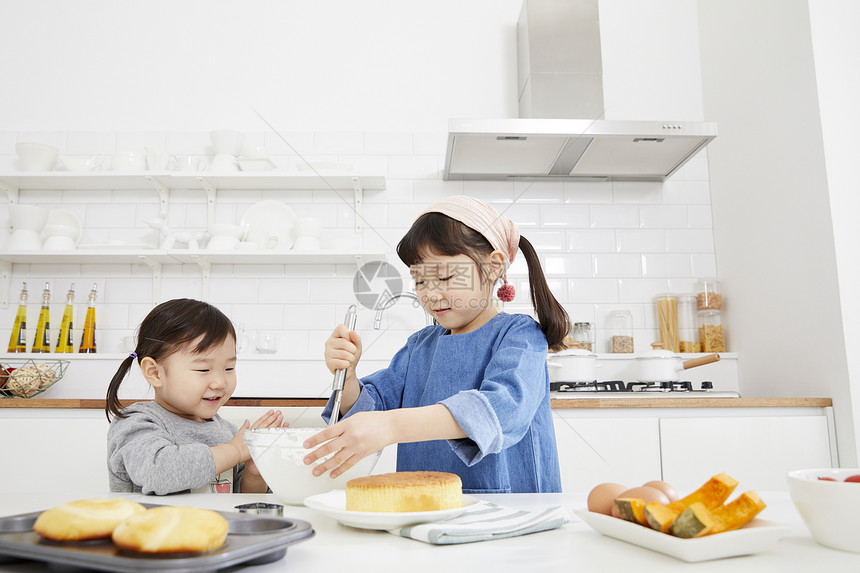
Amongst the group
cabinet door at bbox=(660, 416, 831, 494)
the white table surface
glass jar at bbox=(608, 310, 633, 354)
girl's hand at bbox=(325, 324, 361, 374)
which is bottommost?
cabinet door at bbox=(660, 416, 831, 494)

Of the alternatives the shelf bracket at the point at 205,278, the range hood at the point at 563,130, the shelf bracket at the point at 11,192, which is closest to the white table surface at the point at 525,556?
the range hood at the point at 563,130

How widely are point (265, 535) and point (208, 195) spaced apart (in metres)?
2.39

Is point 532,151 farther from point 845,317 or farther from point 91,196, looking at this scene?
point 91,196

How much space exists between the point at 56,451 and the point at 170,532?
1.75 meters

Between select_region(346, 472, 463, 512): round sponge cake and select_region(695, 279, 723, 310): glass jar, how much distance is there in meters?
2.23

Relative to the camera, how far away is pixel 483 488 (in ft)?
3.37

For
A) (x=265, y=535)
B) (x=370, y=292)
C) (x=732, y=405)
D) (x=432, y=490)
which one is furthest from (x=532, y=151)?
(x=265, y=535)

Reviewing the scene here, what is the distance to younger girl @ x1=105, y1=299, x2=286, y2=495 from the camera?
3.29 ft

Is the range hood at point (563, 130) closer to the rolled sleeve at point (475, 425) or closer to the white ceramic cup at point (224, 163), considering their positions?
the white ceramic cup at point (224, 163)

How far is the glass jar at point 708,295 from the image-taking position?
257 centimetres

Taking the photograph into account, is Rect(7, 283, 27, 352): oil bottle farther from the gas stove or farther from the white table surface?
the white table surface

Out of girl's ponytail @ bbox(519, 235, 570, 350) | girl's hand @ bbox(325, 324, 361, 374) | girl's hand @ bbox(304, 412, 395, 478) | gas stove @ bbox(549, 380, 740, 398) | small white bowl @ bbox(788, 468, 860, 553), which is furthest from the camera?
gas stove @ bbox(549, 380, 740, 398)

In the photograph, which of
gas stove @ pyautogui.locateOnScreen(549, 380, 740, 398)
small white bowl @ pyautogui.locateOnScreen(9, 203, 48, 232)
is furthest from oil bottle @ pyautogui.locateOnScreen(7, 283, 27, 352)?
gas stove @ pyautogui.locateOnScreen(549, 380, 740, 398)

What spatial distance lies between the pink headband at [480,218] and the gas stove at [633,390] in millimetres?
1002
